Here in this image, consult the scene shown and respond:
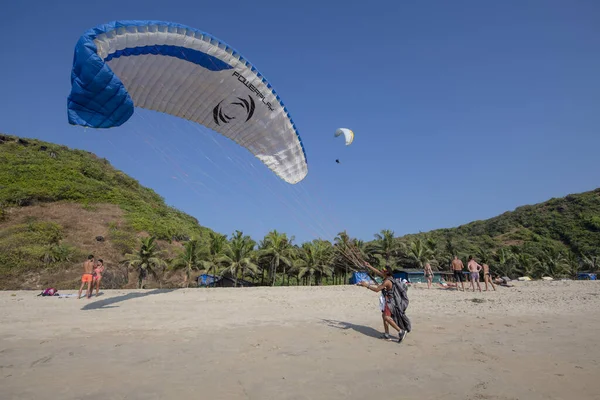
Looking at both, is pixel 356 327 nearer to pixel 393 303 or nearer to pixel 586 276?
pixel 393 303

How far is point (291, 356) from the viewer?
5.66 m

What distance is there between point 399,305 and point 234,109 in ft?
22.6

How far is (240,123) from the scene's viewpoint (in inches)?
422

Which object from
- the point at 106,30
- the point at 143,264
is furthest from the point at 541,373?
the point at 143,264

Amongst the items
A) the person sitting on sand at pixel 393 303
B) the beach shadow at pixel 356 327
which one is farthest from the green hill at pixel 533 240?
the person sitting on sand at pixel 393 303

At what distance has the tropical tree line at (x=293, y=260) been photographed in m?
30.5

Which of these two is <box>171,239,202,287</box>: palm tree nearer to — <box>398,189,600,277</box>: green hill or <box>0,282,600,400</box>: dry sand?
<box>0,282,600,400</box>: dry sand

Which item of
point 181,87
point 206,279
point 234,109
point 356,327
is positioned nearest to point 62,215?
point 206,279

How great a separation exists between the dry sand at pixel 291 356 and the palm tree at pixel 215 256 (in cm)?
2075

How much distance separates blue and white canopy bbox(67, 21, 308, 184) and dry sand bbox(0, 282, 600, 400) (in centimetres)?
455

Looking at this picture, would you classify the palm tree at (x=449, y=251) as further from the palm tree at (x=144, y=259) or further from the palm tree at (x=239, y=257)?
the palm tree at (x=144, y=259)

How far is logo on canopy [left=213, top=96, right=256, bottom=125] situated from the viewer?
1027cm

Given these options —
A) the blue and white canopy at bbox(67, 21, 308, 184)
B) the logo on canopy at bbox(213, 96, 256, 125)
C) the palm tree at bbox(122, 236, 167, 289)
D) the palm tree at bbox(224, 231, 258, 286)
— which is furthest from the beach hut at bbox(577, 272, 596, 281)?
the logo on canopy at bbox(213, 96, 256, 125)

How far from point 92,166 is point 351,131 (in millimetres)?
50313
